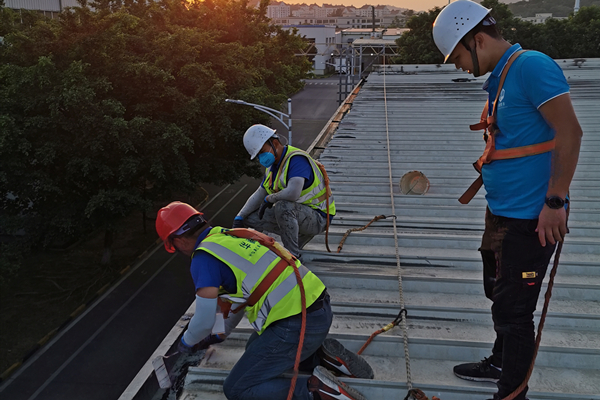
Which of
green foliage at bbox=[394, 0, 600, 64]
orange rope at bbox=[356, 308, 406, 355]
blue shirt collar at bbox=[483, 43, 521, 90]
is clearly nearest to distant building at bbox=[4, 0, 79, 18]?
green foliage at bbox=[394, 0, 600, 64]

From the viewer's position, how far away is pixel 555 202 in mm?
2396

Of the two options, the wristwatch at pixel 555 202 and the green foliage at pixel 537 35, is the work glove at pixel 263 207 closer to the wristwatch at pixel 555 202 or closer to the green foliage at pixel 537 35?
the wristwatch at pixel 555 202

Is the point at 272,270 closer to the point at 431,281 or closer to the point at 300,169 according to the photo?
the point at 300,169

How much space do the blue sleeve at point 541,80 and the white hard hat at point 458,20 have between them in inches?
14.2

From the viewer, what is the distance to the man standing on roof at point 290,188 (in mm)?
4730

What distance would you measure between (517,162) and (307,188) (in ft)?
8.13

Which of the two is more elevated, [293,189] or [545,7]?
[545,7]

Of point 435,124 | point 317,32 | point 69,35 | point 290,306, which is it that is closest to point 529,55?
point 290,306

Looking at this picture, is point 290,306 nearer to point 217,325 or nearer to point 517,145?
point 217,325

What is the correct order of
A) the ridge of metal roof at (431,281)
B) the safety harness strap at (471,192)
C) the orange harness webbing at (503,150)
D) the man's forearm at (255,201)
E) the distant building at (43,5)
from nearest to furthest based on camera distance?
the orange harness webbing at (503,150) < the safety harness strap at (471,192) < the ridge of metal roof at (431,281) < the man's forearm at (255,201) < the distant building at (43,5)

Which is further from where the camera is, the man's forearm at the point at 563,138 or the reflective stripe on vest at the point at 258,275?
the reflective stripe on vest at the point at 258,275

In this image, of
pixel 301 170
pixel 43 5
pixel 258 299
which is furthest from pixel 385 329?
pixel 43 5

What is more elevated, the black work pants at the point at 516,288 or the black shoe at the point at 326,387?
the black work pants at the point at 516,288

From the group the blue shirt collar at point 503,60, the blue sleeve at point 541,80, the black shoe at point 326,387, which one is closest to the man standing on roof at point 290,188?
Answer: the black shoe at point 326,387
